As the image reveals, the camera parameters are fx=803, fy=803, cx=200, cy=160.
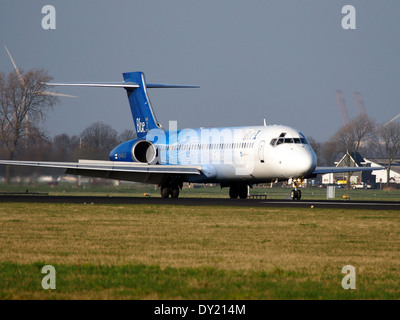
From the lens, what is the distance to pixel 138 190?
6266 cm

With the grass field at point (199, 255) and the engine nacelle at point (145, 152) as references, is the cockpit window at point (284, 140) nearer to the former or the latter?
the engine nacelle at point (145, 152)

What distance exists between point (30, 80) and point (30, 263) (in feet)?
198

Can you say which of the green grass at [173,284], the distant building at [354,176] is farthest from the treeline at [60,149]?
the distant building at [354,176]

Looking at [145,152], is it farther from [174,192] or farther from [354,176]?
[354,176]

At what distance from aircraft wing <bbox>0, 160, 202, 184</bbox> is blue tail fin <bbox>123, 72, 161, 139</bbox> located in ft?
27.2

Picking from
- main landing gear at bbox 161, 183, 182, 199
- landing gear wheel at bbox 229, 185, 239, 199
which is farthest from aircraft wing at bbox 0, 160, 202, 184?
landing gear wheel at bbox 229, 185, 239, 199

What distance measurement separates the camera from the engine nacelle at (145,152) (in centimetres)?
5035

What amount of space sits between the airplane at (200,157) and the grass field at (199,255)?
45.6 ft

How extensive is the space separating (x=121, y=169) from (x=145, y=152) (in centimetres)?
871

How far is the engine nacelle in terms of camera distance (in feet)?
165

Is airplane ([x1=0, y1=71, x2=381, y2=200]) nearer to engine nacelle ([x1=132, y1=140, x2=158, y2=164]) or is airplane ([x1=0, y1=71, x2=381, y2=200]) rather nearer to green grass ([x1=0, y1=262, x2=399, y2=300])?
engine nacelle ([x1=132, y1=140, x2=158, y2=164])
